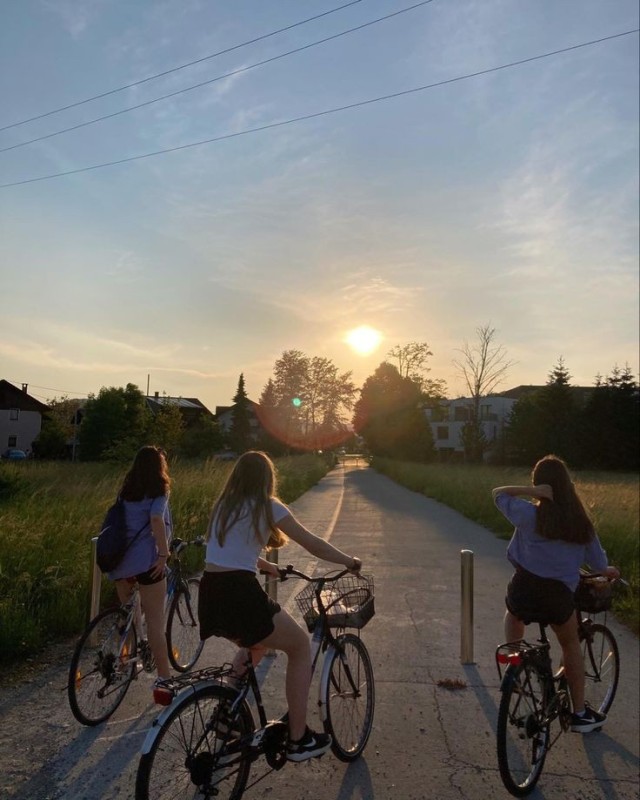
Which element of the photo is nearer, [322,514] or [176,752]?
[176,752]

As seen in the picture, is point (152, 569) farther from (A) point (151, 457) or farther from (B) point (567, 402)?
(B) point (567, 402)

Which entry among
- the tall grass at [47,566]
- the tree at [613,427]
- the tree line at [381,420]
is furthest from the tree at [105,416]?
the tall grass at [47,566]

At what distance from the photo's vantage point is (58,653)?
6.22 m

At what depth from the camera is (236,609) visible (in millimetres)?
3484

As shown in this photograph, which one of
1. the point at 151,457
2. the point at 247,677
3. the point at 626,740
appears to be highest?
the point at 151,457

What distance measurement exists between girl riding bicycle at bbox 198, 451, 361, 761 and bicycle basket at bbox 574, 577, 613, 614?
1.78 m

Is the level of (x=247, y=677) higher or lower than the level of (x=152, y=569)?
lower

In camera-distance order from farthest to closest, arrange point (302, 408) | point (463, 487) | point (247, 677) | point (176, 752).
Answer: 1. point (302, 408)
2. point (463, 487)
3. point (247, 677)
4. point (176, 752)

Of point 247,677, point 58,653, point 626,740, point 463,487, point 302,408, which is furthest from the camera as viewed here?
point 302,408

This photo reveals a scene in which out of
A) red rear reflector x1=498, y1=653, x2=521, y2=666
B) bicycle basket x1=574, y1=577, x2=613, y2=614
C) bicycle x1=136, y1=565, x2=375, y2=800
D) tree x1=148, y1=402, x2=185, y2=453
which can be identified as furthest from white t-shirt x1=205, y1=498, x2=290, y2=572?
tree x1=148, y1=402, x2=185, y2=453

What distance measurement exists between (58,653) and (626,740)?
468 cm

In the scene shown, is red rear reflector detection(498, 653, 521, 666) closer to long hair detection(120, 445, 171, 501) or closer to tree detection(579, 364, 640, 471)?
long hair detection(120, 445, 171, 501)

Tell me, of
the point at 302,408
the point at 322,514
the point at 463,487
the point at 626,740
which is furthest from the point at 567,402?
the point at 626,740

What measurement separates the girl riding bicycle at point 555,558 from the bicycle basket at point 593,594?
0.10 metres
